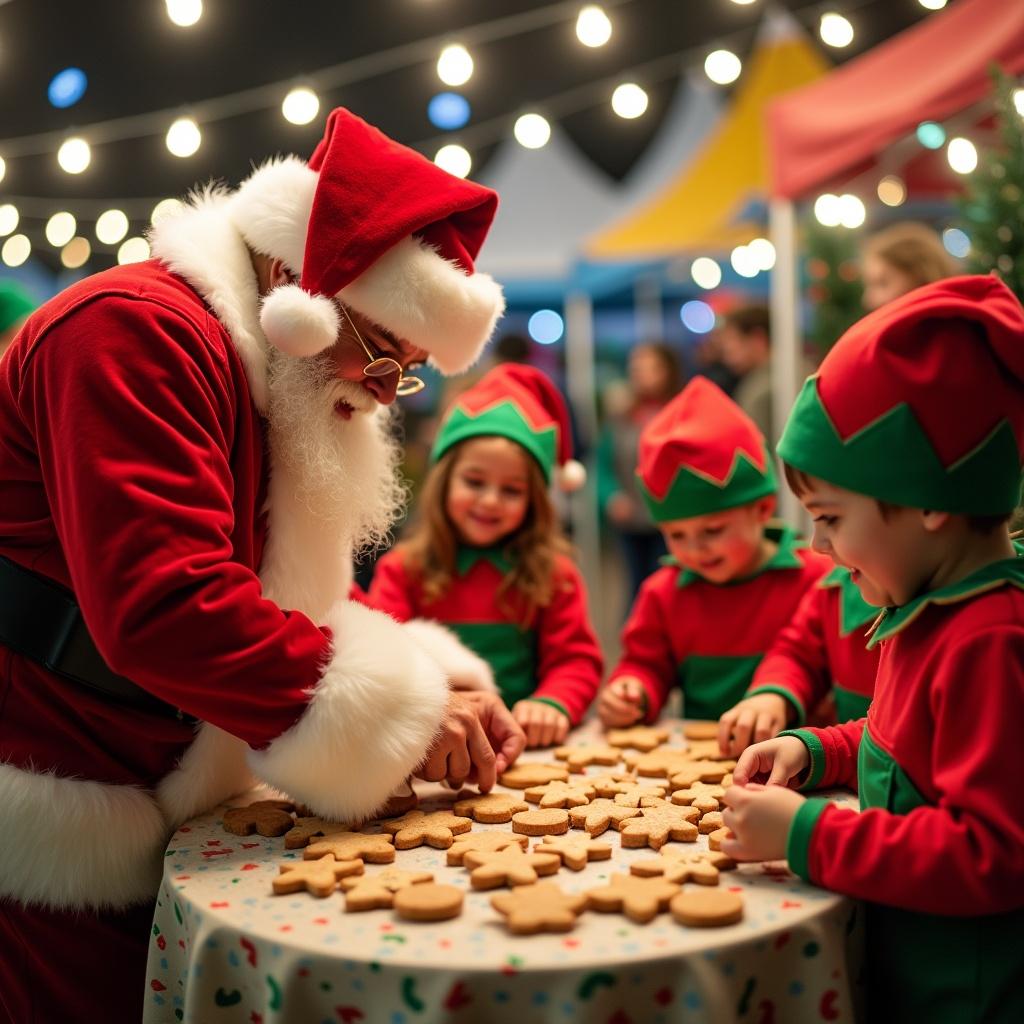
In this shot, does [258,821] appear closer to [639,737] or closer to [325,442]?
[325,442]

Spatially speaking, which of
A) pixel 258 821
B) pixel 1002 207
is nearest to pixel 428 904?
pixel 258 821

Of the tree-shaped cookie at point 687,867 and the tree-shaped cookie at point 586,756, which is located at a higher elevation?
the tree-shaped cookie at point 687,867

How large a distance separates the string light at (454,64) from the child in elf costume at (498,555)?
1.78 meters

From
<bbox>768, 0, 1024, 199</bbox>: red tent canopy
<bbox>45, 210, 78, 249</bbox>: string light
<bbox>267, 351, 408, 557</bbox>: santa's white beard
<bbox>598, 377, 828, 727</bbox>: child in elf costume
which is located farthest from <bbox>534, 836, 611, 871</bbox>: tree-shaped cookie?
<bbox>45, 210, 78, 249</bbox>: string light

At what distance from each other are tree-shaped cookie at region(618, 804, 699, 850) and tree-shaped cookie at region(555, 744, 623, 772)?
0.38 meters

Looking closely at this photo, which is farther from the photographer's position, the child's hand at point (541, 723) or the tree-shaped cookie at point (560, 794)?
the child's hand at point (541, 723)

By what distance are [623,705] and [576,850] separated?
84cm

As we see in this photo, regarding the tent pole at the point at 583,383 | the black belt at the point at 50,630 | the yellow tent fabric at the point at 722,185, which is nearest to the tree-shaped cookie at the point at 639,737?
the black belt at the point at 50,630

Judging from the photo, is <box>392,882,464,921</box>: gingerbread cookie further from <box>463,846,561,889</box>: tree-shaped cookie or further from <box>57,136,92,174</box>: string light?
<box>57,136,92,174</box>: string light

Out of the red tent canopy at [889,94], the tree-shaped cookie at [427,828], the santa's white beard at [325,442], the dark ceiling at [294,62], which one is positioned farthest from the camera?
the dark ceiling at [294,62]

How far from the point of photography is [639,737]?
7.32ft

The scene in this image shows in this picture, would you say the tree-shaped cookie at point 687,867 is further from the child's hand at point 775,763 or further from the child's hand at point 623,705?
the child's hand at point 623,705

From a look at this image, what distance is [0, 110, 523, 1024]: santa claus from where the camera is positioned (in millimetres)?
1533

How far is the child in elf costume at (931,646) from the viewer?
129 cm
